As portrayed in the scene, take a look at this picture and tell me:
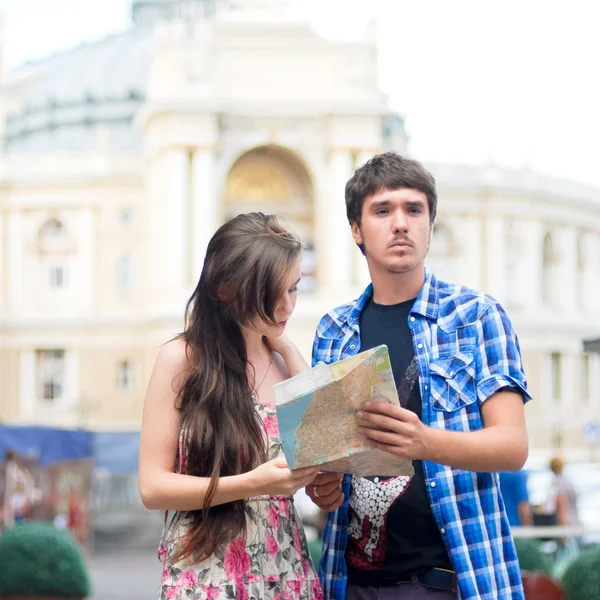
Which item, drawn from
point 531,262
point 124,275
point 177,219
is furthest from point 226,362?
point 531,262

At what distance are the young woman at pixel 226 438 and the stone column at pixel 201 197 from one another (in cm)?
4080

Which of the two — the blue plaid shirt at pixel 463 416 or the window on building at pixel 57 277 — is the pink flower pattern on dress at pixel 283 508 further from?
the window on building at pixel 57 277

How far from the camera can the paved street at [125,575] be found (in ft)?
57.8

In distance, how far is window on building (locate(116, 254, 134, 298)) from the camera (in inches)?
2106

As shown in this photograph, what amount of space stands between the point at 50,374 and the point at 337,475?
51.2 m

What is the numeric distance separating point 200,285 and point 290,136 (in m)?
41.7

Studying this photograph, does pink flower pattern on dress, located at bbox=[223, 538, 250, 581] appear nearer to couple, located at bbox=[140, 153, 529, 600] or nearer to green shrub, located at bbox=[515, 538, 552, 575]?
couple, located at bbox=[140, 153, 529, 600]

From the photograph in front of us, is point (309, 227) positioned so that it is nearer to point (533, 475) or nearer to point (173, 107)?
point (173, 107)

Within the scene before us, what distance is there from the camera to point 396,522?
12.9ft

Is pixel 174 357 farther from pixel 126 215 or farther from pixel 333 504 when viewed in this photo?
pixel 126 215

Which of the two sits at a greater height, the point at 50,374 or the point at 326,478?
the point at 50,374

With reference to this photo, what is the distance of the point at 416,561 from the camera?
3.89 m

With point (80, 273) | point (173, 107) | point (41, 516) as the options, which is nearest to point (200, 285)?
point (41, 516)

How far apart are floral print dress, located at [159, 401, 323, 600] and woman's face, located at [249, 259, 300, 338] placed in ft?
0.76
